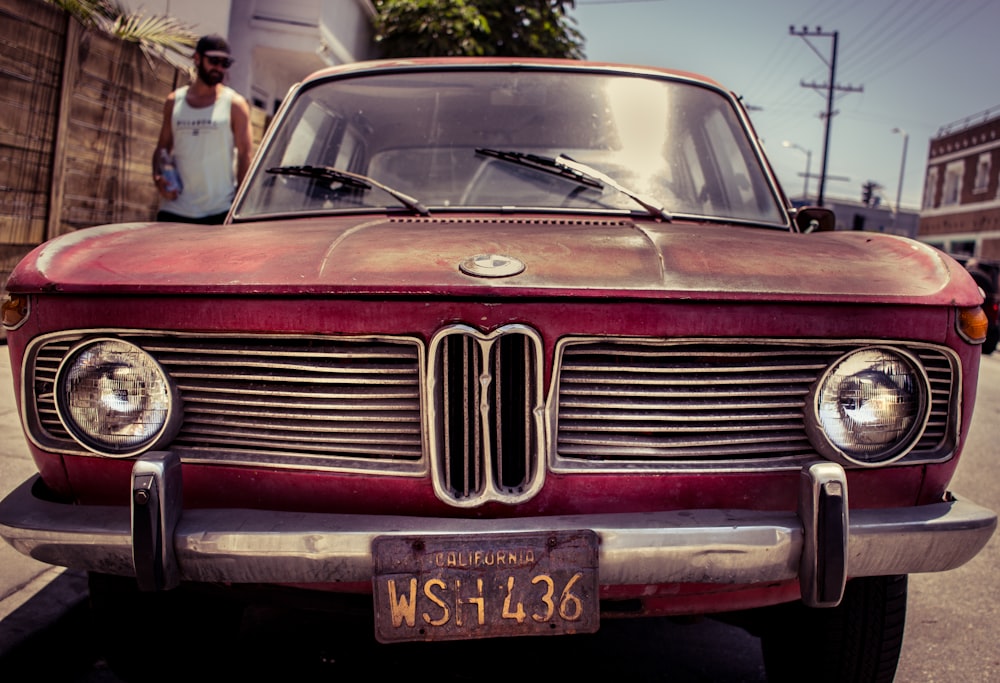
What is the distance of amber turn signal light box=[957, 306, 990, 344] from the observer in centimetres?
202

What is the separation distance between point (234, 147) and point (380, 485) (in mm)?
3573

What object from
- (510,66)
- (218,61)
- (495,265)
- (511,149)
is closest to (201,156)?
(218,61)

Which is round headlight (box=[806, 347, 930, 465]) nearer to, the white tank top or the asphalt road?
the asphalt road

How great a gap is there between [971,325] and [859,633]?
2.53 ft

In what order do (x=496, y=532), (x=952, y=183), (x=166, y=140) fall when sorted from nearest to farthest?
(x=496, y=532), (x=166, y=140), (x=952, y=183)

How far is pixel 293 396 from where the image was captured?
1986mm

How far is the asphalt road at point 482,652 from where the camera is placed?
266 cm

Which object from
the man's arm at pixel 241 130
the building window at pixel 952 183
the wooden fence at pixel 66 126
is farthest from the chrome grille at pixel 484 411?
the building window at pixel 952 183

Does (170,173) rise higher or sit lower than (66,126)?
lower

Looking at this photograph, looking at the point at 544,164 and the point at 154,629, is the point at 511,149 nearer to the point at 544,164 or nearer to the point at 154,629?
the point at 544,164

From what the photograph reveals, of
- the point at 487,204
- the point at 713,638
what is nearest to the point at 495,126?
the point at 487,204

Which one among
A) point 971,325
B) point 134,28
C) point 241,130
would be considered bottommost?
point 971,325

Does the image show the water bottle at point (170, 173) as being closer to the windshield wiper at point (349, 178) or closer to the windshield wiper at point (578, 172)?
the windshield wiper at point (349, 178)

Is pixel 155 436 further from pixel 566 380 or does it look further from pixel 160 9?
pixel 160 9
